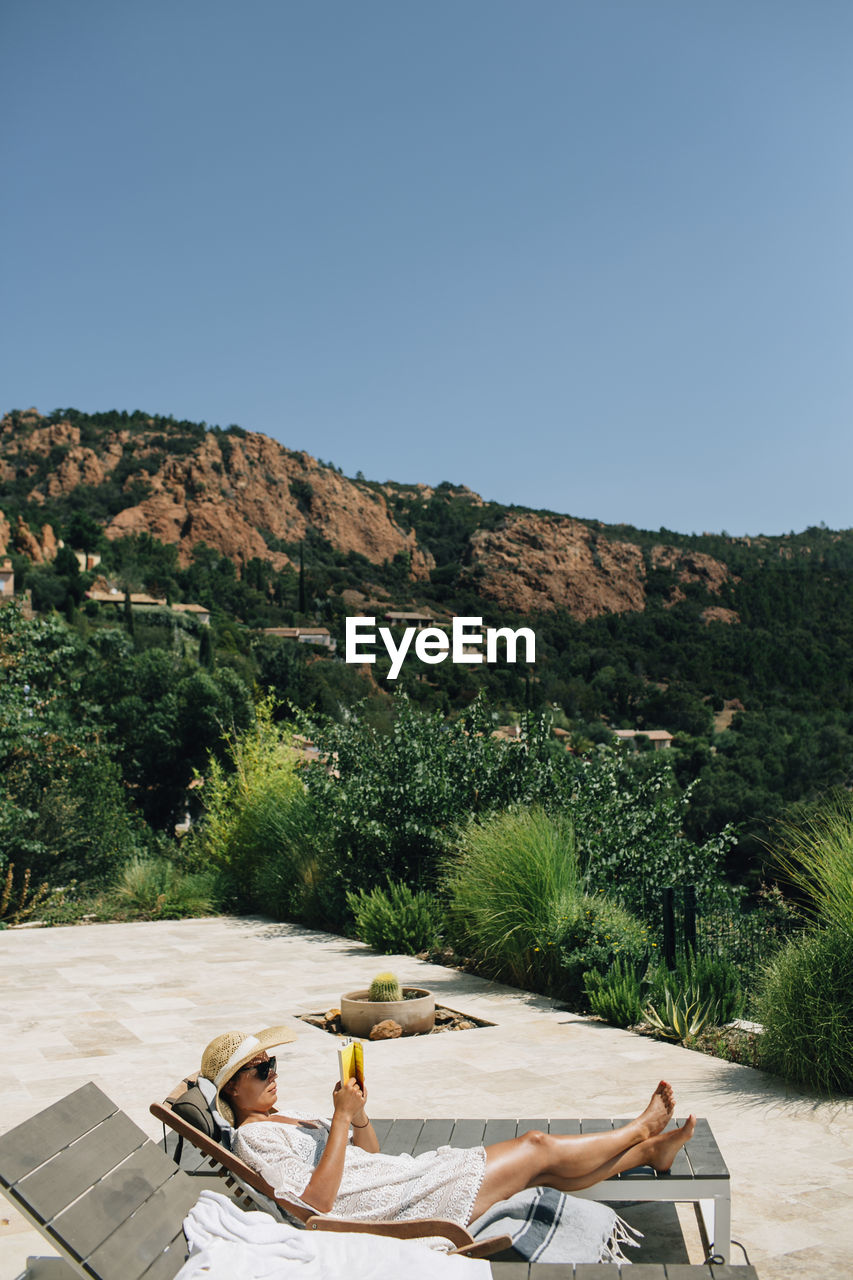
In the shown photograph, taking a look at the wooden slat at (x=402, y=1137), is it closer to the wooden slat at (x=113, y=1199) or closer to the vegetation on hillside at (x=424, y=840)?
the wooden slat at (x=113, y=1199)

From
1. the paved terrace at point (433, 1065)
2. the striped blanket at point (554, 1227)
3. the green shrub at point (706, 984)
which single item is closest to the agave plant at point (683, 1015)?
the green shrub at point (706, 984)

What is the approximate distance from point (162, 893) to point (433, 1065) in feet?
21.4

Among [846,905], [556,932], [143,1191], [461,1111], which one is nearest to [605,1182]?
[143,1191]

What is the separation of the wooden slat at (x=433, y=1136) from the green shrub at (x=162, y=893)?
787 centimetres

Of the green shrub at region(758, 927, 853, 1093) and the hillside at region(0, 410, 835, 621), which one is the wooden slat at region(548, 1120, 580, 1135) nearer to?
the green shrub at region(758, 927, 853, 1093)

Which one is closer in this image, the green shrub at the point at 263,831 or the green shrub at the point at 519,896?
the green shrub at the point at 519,896

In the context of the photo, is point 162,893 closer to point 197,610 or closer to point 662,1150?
point 662,1150

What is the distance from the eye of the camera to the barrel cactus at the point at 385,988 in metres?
5.53

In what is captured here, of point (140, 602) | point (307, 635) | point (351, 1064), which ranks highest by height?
point (140, 602)

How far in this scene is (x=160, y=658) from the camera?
2586cm

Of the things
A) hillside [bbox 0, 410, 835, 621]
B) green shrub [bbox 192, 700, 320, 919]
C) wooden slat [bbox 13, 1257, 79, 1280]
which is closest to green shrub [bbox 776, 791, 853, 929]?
wooden slat [bbox 13, 1257, 79, 1280]

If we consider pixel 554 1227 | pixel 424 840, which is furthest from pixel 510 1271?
pixel 424 840

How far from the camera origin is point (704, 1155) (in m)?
2.67

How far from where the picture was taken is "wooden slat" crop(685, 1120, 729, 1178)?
8.33 ft
